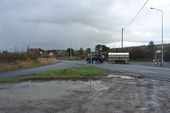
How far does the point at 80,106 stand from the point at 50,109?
1.25m

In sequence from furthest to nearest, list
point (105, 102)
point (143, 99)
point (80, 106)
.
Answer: point (143, 99) < point (105, 102) < point (80, 106)

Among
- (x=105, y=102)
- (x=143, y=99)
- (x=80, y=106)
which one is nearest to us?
(x=80, y=106)

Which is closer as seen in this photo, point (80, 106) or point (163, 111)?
point (163, 111)

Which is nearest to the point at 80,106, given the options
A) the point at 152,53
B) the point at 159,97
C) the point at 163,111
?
the point at 163,111

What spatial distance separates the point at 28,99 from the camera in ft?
51.6

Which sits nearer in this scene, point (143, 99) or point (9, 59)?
point (143, 99)

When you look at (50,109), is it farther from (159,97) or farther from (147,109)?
(159,97)

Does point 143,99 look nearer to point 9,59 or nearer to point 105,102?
point 105,102

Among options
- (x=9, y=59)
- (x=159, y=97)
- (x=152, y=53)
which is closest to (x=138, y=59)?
(x=152, y=53)

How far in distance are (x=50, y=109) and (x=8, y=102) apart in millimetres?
2766

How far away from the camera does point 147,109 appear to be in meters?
12.8

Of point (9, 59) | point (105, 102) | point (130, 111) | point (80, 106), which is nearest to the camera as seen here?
point (130, 111)

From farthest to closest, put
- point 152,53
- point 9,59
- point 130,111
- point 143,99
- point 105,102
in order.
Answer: point 152,53, point 9,59, point 143,99, point 105,102, point 130,111

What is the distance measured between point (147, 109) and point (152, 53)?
286 ft
